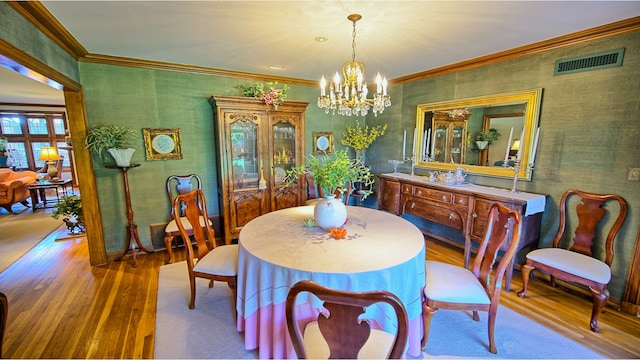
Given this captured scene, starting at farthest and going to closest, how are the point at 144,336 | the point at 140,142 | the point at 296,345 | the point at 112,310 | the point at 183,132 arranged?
the point at 183,132, the point at 140,142, the point at 112,310, the point at 144,336, the point at 296,345

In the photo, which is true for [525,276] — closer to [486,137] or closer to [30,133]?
[486,137]

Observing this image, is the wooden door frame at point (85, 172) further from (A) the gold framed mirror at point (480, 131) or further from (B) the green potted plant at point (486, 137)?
(B) the green potted plant at point (486, 137)

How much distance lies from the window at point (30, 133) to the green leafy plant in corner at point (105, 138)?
22.7 feet

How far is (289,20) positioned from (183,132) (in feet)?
7.42

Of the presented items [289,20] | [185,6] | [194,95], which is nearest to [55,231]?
[194,95]

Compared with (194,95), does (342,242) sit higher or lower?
lower

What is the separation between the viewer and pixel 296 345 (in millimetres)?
→ 1073

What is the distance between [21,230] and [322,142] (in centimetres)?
518

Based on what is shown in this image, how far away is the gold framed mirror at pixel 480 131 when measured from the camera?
9.55 feet

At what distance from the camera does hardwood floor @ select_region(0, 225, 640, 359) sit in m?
1.95

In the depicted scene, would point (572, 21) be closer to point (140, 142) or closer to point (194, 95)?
point (194, 95)

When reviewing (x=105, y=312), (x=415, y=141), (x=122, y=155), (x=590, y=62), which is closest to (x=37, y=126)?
(x=122, y=155)

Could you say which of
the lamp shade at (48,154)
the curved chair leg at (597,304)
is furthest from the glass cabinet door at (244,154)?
the lamp shade at (48,154)

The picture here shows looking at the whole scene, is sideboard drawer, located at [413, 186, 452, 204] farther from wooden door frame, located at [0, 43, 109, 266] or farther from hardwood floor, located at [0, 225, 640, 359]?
wooden door frame, located at [0, 43, 109, 266]
